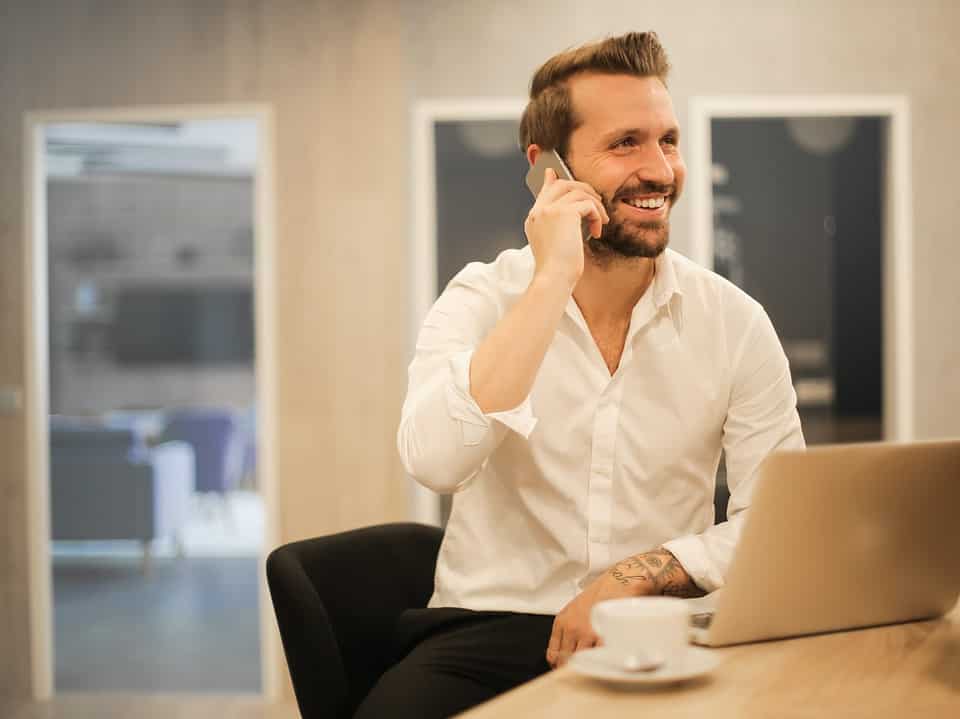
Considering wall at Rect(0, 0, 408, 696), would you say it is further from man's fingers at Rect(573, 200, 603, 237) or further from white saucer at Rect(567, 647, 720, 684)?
white saucer at Rect(567, 647, 720, 684)

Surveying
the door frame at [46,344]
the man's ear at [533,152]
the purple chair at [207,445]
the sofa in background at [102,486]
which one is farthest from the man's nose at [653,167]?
the purple chair at [207,445]

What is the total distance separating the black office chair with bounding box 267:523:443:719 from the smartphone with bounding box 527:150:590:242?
61cm

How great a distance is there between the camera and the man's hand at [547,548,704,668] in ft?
4.63

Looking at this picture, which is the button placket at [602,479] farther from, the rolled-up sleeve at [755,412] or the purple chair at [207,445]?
the purple chair at [207,445]

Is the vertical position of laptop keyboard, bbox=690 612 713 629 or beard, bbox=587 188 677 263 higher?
beard, bbox=587 188 677 263

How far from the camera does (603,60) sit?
5.65 ft

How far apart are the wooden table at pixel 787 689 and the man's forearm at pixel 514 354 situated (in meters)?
0.48

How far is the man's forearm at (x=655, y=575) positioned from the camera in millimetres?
1460

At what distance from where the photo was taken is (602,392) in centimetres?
168

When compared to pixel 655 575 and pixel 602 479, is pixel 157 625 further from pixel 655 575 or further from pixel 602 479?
pixel 655 575

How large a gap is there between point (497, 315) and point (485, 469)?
257 mm

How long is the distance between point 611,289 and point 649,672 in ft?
2.96

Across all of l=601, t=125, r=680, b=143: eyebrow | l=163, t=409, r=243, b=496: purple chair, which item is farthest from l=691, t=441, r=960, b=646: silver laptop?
l=163, t=409, r=243, b=496: purple chair

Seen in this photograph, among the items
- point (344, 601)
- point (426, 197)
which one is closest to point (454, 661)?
point (344, 601)
